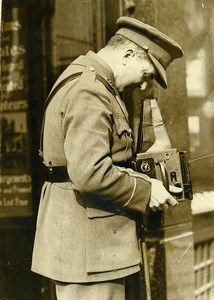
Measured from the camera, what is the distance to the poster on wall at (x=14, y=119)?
275 centimetres

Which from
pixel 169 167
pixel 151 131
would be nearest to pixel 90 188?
pixel 169 167

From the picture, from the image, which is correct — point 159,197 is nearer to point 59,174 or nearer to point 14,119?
point 59,174

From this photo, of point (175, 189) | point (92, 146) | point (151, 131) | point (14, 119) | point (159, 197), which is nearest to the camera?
point (92, 146)

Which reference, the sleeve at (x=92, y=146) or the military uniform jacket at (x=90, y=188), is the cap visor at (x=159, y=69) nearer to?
the military uniform jacket at (x=90, y=188)

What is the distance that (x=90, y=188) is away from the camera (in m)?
1.88

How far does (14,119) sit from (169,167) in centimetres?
109

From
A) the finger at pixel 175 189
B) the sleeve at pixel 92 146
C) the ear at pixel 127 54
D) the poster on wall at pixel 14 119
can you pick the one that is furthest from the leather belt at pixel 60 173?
the poster on wall at pixel 14 119

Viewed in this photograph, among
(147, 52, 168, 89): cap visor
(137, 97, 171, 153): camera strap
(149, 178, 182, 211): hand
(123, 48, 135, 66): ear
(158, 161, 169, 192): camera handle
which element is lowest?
(149, 178, 182, 211): hand

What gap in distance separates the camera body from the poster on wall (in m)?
0.95

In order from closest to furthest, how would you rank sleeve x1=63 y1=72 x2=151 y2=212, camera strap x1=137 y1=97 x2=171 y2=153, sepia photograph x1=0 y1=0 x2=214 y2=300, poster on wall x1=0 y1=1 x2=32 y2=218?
sleeve x1=63 y1=72 x2=151 y2=212
sepia photograph x1=0 y1=0 x2=214 y2=300
camera strap x1=137 y1=97 x2=171 y2=153
poster on wall x1=0 y1=1 x2=32 y2=218

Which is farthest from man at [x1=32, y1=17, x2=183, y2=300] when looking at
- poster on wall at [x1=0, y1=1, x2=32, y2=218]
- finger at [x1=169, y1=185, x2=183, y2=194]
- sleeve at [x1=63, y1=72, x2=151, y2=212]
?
poster on wall at [x1=0, y1=1, x2=32, y2=218]

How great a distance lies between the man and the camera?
1.86 meters

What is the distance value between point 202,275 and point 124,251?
5.77 feet

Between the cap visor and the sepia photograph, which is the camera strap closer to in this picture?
the sepia photograph
